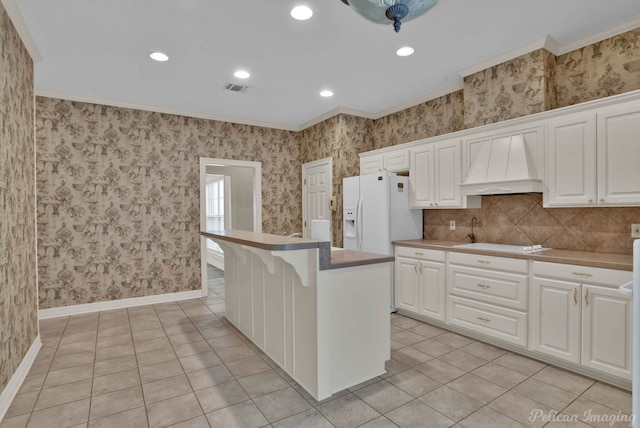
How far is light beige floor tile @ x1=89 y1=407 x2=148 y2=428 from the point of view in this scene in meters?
2.05

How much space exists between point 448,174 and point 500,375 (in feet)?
6.83

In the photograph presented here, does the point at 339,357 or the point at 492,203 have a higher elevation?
the point at 492,203

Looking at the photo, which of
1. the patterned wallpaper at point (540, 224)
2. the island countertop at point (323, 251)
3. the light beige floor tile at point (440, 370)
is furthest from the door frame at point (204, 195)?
the light beige floor tile at point (440, 370)

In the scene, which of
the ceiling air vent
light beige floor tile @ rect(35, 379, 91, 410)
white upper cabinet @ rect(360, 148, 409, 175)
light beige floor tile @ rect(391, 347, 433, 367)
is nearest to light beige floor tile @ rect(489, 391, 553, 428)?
light beige floor tile @ rect(391, 347, 433, 367)

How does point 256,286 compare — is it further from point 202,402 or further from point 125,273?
point 125,273

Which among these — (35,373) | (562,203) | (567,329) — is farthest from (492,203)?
(35,373)

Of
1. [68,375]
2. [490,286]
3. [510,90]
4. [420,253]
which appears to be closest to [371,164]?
[420,253]

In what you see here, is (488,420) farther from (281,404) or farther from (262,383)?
(262,383)

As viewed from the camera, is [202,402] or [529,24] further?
[529,24]

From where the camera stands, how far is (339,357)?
2354 millimetres

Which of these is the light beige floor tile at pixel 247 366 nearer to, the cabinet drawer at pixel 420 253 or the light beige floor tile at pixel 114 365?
the light beige floor tile at pixel 114 365

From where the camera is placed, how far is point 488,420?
205 cm

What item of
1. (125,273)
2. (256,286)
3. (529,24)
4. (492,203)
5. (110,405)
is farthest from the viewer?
(125,273)

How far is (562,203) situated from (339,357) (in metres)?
2.28
